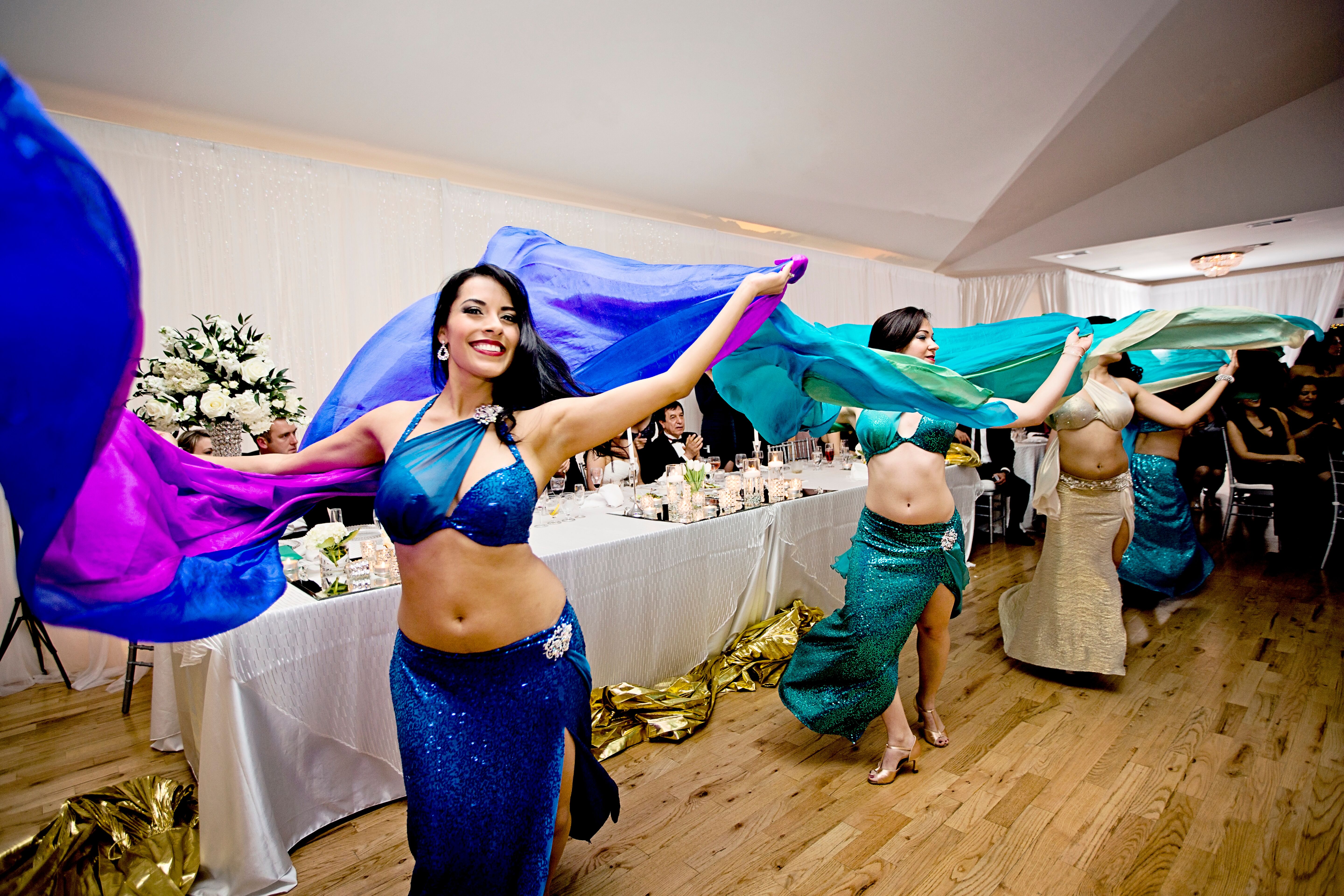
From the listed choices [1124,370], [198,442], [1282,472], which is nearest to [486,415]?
[198,442]

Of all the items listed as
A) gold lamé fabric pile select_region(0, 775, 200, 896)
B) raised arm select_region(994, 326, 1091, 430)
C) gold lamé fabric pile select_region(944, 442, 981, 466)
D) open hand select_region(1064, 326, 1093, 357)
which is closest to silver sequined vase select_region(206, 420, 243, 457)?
gold lamé fabric pile select_region(0, 775, 200, 896)

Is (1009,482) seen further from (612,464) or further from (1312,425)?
(612,464)

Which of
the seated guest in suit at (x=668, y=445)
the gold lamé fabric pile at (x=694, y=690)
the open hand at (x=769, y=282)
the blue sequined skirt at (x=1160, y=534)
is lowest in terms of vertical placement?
the gold lamé fabric pile at (x=694, y=690)

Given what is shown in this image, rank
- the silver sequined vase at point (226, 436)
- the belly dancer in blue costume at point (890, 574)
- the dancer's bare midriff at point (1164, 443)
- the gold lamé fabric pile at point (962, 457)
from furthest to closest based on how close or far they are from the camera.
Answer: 1. the gold lamé fabric pile at point (962, 457)
2. the dancer's bare midriff at point (1164, 443)
3. the silver sequined vase at point (226, 436)
4. the belly dancer in blue costume at point (890, 574)

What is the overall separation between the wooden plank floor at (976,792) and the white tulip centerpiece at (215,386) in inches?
55.0

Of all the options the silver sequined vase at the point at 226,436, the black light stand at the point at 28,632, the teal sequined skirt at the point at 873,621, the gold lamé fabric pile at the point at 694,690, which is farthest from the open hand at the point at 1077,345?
the black light stand at the point at 28,632

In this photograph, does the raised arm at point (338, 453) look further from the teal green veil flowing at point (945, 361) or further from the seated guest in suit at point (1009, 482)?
the seated guest in suit at point (1009, 482)

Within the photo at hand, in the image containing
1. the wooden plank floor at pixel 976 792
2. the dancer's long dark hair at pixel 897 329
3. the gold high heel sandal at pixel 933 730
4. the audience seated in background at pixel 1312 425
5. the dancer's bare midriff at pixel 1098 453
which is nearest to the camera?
the wooden plank floor at pixel 976 792

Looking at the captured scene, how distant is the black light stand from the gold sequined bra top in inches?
207

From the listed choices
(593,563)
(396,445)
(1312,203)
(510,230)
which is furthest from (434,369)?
(1312,203)

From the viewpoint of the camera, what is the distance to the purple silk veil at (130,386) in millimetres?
819

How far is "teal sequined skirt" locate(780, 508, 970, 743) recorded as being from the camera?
2.63 metres

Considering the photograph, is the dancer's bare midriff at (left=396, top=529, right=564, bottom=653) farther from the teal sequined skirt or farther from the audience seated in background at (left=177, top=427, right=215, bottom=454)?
the audience seated in background at (left=177, top=427, right=215, bottom=454)

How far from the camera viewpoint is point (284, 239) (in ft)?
15.6
